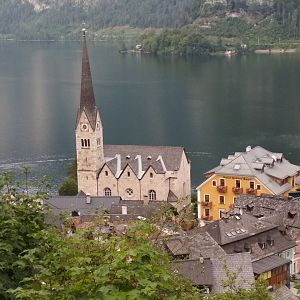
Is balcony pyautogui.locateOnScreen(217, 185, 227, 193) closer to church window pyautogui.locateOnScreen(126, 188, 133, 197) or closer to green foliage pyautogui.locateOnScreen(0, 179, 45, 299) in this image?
church window pyautogui.locateOnScreen(126, 188, 133, 197)

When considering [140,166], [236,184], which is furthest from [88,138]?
[236,184]

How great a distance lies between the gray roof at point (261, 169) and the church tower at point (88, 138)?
22.4 ft

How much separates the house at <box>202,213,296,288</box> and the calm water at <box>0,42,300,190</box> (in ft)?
71.9

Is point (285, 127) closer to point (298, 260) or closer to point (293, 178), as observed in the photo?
point (293, 178)

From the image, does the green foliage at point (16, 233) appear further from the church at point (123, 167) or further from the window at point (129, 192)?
the window at point (129, 192)

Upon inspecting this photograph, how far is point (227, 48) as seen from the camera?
A: 15012cm

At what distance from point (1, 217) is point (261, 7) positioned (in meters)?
177

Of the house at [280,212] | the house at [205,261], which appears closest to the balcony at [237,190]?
the house at [280,212]

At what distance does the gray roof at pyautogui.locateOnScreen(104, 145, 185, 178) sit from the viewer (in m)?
37.7

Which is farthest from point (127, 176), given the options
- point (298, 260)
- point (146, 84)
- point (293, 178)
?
point (146, 84)

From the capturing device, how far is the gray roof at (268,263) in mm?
22809

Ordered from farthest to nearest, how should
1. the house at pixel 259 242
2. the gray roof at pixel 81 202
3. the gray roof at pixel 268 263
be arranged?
the gray roof at pixel 81 202 → the house at pixel 259 242 → the gray roof at pixel 268 263

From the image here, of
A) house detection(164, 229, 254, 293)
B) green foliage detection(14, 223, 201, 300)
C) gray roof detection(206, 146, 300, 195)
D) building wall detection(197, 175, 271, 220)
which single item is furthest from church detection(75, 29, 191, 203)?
green foliage detection(14, 223, 201, 300)

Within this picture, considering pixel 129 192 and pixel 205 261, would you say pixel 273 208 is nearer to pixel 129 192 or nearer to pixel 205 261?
pixel 205 261
